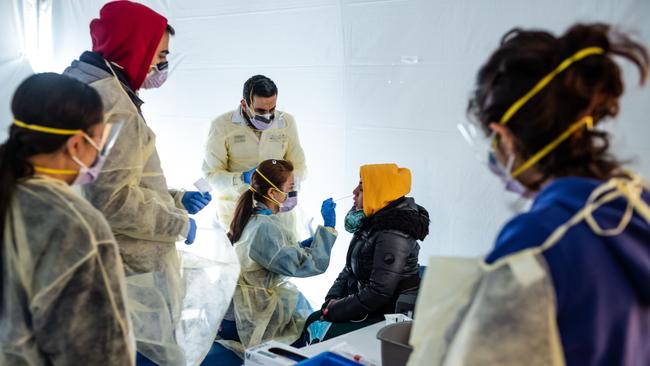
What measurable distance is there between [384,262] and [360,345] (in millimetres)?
576

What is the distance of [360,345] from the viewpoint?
1989mm

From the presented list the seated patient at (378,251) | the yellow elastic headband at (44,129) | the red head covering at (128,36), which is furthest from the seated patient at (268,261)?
the yellow elastic headband at (44,129)

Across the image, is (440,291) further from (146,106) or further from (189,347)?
(146,106)

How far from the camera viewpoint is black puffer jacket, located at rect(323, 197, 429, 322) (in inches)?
98.8

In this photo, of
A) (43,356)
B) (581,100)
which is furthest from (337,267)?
(581,100)

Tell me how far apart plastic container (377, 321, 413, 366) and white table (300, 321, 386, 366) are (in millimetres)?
221

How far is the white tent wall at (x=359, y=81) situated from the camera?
276 centimetres

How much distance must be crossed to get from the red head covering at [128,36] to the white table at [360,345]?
1080 mm

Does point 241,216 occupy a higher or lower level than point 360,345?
higher

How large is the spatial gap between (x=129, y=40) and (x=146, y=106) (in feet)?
7.66

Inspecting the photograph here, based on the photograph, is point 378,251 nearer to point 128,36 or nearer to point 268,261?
point 268,261

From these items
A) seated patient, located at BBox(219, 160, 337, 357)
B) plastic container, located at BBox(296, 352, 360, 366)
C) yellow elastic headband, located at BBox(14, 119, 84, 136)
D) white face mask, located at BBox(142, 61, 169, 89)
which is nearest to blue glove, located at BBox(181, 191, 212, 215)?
white face mask, located at BBox(142, 61, 169, 89)

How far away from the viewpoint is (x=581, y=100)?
885mm

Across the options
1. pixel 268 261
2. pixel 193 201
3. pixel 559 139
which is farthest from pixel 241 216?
pixel 559 139
